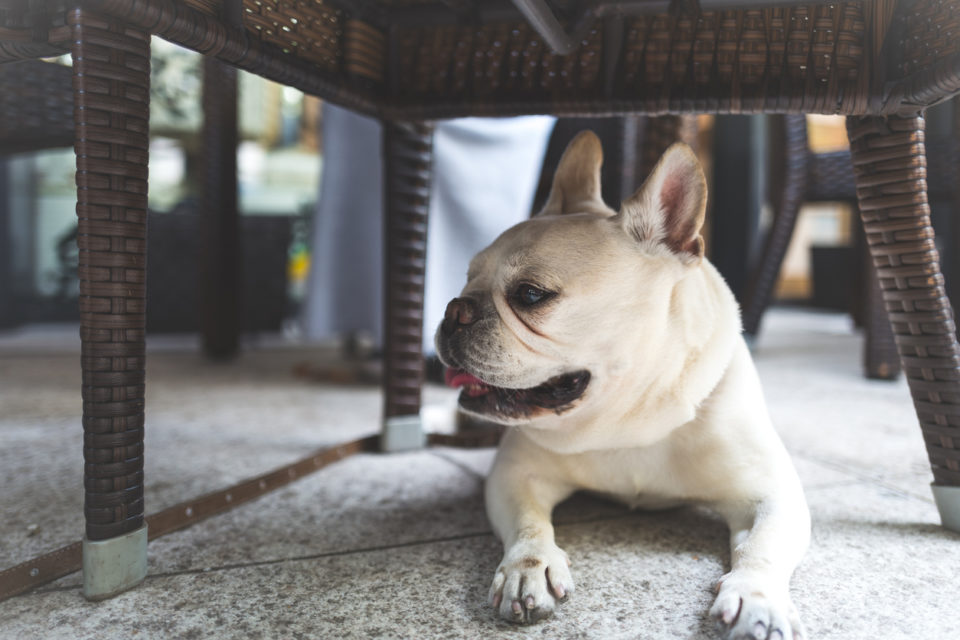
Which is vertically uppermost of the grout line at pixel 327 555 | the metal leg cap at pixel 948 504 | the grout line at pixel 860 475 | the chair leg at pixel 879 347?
the chair leg at pixel 879 347

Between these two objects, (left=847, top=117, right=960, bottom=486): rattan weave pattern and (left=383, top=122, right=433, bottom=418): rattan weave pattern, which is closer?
(left=847, top=117, right=960, bottom=486): rattan weave pattern

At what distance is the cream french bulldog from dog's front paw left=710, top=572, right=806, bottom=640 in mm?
93

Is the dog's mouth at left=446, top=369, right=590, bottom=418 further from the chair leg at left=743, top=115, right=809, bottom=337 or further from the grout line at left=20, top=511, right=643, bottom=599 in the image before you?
the chair leg at left=743, top=115, right=809, bottom=337

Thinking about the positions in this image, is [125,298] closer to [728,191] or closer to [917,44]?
[917,44]

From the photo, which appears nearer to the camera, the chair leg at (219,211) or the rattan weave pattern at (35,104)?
the rattan weave pattern at (35,104)

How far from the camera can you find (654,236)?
0.97 metres

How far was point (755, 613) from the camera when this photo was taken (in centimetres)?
72

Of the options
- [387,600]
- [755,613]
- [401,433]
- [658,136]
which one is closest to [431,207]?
[658,136]

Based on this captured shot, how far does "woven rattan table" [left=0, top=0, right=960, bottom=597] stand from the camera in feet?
2.49

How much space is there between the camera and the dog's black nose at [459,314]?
3.12ft

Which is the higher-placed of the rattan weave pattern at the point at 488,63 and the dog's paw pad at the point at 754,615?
the rattan weave pattern at the point at 488,63

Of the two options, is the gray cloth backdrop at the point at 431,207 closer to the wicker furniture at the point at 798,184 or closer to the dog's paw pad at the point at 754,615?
the wicker furniture at the point at 798,184

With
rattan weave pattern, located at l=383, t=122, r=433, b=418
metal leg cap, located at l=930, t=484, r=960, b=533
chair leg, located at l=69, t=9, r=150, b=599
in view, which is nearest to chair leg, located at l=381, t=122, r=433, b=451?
rattan weave pattern, located at l=383, t=122, r=433, b=418

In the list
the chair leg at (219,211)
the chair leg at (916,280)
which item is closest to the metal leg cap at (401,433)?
the chair leg at (916,280)
